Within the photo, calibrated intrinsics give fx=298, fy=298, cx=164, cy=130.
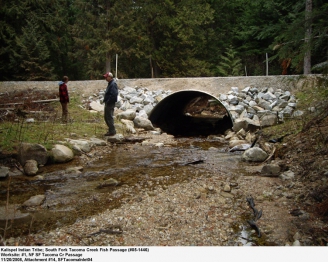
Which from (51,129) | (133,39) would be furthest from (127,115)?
(133,39)

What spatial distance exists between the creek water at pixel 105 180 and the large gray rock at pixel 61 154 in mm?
184

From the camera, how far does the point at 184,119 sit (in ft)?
65.8

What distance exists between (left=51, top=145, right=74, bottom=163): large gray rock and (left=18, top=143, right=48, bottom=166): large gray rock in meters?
0.25

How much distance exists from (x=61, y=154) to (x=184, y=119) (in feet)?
42.8

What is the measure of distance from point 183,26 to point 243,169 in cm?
2201

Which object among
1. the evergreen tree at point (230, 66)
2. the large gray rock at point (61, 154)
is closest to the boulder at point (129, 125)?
the large gray rock at point (61, 154)

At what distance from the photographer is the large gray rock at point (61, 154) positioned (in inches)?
303

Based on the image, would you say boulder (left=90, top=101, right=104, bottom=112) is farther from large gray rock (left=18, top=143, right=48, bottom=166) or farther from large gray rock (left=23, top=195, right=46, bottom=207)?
large gray rock (left=23, top=195, right=46, bottom=207)

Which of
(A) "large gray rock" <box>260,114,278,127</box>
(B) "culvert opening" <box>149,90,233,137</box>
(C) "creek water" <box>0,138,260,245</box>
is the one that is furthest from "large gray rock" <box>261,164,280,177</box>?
(B) "culvert opening" <box>149,90,233,137</box>

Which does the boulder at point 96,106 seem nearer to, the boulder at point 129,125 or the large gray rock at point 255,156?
the boulder at point 129,125

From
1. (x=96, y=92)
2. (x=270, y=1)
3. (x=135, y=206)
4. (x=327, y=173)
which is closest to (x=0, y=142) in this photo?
(x=135, y=206)

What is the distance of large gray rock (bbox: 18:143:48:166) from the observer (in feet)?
23.6

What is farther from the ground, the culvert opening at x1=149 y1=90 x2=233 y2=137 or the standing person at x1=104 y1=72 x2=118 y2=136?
the standing person at x1=104 y1=72 x2=118 y2=136

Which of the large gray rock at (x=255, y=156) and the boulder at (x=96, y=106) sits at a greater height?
the boulder at (x=96, y=106)
